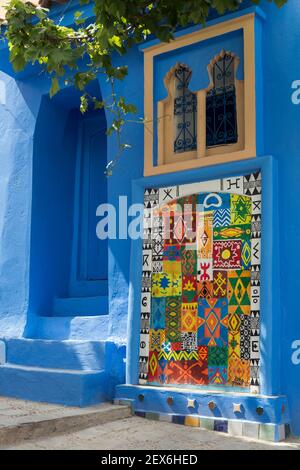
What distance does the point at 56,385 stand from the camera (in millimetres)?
5977

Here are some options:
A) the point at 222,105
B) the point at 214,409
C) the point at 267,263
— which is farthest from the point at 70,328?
the point at 222,105

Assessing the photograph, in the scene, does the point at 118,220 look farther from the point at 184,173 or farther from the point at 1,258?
the point at 1,258

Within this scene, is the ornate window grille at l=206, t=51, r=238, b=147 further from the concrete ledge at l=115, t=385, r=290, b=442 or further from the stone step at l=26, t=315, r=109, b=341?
the concrete ledge at l=115, t=385, r=290, b=442

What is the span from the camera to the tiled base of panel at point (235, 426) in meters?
4.97

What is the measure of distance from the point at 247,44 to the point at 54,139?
2.89 metres

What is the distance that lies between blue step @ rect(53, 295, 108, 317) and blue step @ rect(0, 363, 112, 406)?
88 centimetres

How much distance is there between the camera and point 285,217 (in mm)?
5344

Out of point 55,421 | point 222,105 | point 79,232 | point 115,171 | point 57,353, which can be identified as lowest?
point 55,421

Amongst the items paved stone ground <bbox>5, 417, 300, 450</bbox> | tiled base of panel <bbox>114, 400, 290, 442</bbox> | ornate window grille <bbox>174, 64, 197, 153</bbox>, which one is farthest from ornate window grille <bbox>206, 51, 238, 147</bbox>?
paved stone ground <bbox>5, 417, 300, 450</bbox>

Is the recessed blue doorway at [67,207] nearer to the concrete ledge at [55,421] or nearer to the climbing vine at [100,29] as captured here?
the concrete ledge at [55,421]

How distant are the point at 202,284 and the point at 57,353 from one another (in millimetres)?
1727

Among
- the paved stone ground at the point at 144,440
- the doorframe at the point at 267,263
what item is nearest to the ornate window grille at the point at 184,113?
the doorframe at the point at 267,263

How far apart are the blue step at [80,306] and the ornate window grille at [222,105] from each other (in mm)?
2136

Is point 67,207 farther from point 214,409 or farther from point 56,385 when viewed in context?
point 214,409
